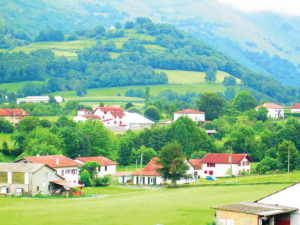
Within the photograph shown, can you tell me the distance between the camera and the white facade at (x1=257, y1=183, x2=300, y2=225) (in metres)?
38.0

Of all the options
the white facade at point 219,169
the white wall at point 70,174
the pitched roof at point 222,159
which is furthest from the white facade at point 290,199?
the pitched roof at point 222,159

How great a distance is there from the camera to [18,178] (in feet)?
196

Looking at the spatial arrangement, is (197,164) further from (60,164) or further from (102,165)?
(60,164)

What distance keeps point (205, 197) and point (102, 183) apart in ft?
62.8

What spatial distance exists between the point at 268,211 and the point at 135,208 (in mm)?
11768

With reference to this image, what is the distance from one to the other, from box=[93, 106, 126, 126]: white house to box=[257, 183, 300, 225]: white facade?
101m

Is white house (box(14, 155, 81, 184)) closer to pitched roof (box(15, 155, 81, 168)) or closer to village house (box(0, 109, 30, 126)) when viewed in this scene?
pitched roof (box(15, 155, 81, 168))

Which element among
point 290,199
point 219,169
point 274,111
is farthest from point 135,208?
point 274,111

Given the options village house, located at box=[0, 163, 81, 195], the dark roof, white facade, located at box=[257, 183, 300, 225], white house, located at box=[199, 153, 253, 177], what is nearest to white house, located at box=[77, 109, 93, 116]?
white house, located at box=[199, 153, 253, 177]

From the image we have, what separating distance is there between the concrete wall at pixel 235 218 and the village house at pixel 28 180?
24014 mm

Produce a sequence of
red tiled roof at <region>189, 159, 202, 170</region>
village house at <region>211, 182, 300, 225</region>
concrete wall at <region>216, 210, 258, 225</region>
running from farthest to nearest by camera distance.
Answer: red tiled roof at <region>189, 159, 202, 170</region> < village house at <region>211, 182, 300, 225</region> < concrete wall at <region>216, 210, 258, 225</region>

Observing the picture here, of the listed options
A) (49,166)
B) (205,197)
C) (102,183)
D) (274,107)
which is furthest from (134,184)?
(274,107)

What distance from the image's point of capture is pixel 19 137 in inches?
3474

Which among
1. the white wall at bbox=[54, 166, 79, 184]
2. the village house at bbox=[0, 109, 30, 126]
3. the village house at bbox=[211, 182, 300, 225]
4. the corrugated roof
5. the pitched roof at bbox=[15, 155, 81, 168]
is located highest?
the village house at bbox=[0, 109, 30, 126]
